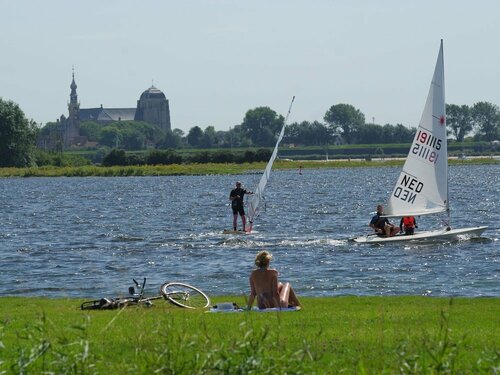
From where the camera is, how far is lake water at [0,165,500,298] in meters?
27.2

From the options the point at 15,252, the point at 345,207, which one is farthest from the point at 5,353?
the point at 345,207

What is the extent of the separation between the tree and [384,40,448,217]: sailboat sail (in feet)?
356

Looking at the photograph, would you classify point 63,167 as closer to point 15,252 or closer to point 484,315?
point 15,252

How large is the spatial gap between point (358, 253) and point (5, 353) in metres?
21.3

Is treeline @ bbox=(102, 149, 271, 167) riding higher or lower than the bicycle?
lower

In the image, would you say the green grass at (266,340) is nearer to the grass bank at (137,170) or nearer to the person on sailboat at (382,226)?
the person on sailboat at (382,226)

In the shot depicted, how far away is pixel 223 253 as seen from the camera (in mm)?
35312

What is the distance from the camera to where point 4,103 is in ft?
470

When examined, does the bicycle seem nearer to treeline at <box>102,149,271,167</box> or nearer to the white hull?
the white hull

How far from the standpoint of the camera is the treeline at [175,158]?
15350 centimetres

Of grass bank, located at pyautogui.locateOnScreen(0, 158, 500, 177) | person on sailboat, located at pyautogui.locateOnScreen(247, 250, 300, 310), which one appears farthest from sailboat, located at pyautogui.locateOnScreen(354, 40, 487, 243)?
grass bank, located at pyautogui.locateOnScreen(0, 158, 500, 177)

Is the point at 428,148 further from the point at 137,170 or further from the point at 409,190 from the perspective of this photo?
the point at 137,170

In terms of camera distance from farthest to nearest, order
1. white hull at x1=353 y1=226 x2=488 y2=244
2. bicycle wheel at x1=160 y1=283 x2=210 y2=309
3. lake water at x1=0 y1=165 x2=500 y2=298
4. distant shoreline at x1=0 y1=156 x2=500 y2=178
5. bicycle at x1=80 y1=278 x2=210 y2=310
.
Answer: distant shoreline at x1=0 y1=156 x2=500 y2=178, white hull at x1=353 y1=226 x2=488 y2=244, lake water at x1=0 y1=165 x2=500 y2=298, bicycle wheel at x1=160 y1=283 x2=210 y2=309, bicycle at x1=80 y1=278 x2=210 y2=310

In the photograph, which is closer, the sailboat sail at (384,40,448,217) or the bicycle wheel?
the bicycle wheel
